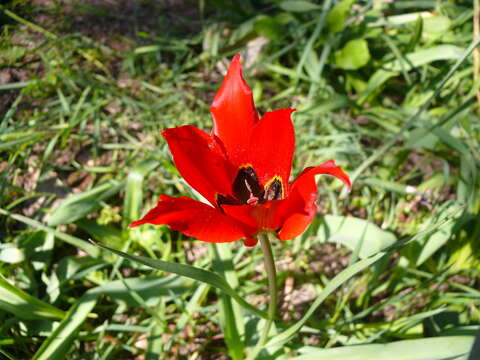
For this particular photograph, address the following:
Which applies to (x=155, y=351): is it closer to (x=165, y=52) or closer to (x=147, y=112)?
(x=147, y=112)

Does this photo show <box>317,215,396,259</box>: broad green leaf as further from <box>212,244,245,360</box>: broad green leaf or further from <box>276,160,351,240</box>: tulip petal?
<box>276,160,351,240</box>: tulip petal

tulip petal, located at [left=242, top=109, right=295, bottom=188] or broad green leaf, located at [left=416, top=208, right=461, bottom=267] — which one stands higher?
tulip petal, located at [left=242, top=109, right=295, bottom=188]

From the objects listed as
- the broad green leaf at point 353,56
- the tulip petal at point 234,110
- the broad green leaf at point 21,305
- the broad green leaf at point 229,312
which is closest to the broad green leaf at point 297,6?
the broad green leaf at point 353,56

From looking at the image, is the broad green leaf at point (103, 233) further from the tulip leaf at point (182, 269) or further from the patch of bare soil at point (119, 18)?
the patch of bare soil at point (119, 18)

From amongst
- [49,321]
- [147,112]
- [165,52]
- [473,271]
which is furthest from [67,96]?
[473,271]

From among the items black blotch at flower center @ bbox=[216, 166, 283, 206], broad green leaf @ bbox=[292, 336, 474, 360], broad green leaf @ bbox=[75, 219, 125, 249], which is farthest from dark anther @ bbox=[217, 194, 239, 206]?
broad green leaf @ bbox=[75, 219, 125, 249]

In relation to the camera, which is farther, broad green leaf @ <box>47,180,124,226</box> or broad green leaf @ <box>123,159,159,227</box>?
broad green leaf @ <box>123,159,159,227</box>
